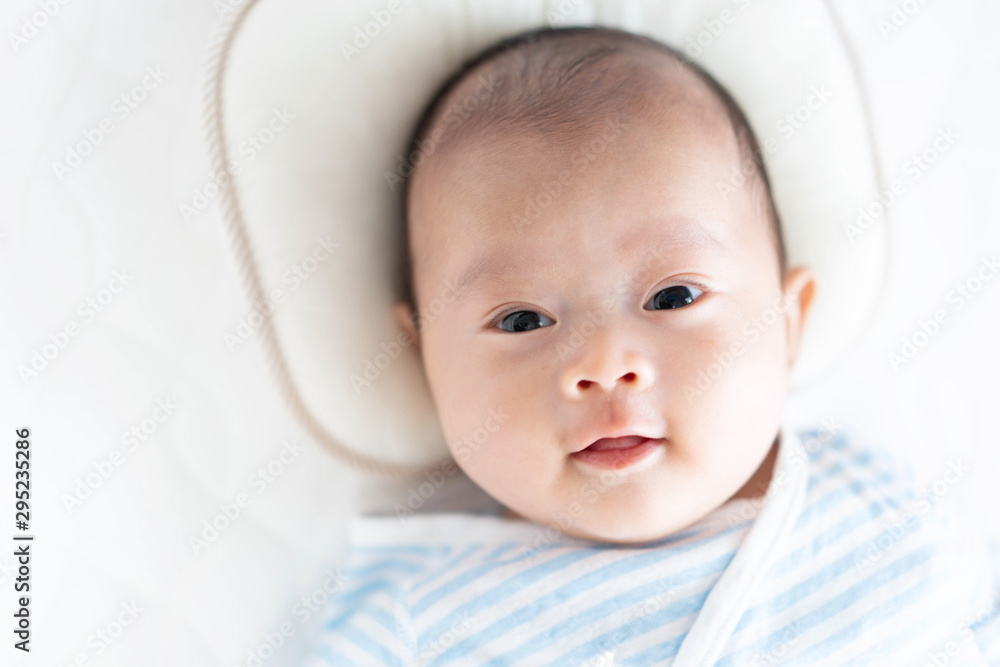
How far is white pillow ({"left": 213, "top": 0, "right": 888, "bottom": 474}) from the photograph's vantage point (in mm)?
903

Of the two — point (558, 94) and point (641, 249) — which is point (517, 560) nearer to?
point (641, 249)

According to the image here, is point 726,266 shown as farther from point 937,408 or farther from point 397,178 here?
point 937,408

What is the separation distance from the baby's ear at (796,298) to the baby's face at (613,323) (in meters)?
0.10

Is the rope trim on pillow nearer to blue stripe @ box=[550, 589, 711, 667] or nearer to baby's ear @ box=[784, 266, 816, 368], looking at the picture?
blue stripe @ box=[550, 589, 711, 667]

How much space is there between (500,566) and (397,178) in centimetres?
55

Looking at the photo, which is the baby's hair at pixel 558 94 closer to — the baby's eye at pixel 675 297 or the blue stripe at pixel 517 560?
the baby's eye at pixel 675 297

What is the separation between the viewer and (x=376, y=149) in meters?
0.98

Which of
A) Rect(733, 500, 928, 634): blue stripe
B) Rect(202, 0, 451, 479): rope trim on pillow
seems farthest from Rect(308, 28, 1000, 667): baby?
Rect(202, 0, 451, 479): rope trim on pillow

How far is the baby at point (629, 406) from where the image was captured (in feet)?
2.67

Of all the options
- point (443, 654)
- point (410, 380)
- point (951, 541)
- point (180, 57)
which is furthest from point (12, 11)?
point (951, 541)

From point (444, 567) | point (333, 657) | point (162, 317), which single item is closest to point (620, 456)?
point (444, 567)

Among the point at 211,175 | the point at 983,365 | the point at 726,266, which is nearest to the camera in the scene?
the point at 726,266

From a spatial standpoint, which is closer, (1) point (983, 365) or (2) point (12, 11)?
(2) point (12, 11)

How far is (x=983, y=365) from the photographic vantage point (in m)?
1.21
